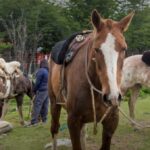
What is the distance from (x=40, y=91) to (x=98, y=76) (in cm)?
669

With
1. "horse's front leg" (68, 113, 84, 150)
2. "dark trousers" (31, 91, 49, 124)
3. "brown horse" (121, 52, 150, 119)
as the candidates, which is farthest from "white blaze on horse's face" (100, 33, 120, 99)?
"dark trousers" (31, 91, 49, 124)

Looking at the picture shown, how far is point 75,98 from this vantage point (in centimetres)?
521

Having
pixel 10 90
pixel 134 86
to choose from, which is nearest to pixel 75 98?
pixel 134 86

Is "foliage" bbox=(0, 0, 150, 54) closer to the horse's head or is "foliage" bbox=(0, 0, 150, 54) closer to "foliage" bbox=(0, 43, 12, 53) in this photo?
"foliage" bbox=(0, 43, 12, 53)

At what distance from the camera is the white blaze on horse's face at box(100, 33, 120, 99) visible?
4223 mm

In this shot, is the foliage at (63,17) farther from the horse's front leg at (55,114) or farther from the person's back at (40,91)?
the horse's front leg at (55,114)

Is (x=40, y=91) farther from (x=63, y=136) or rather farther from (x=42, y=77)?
(x=63, y=136)

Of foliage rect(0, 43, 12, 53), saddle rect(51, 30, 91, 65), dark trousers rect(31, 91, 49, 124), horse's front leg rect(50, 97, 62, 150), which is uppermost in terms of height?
saddle rect(51, 30, 91, 65)

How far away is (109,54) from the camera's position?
441 centimetres

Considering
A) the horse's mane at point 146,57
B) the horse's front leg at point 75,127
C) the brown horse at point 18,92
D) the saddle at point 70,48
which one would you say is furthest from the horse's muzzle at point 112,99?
the brown horse at point 18,92

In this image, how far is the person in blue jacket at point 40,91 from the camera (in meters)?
11.1

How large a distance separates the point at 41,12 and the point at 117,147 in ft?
89.9

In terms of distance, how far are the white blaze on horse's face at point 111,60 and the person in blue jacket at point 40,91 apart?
21.7 feet

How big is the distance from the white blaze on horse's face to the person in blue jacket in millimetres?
6602
